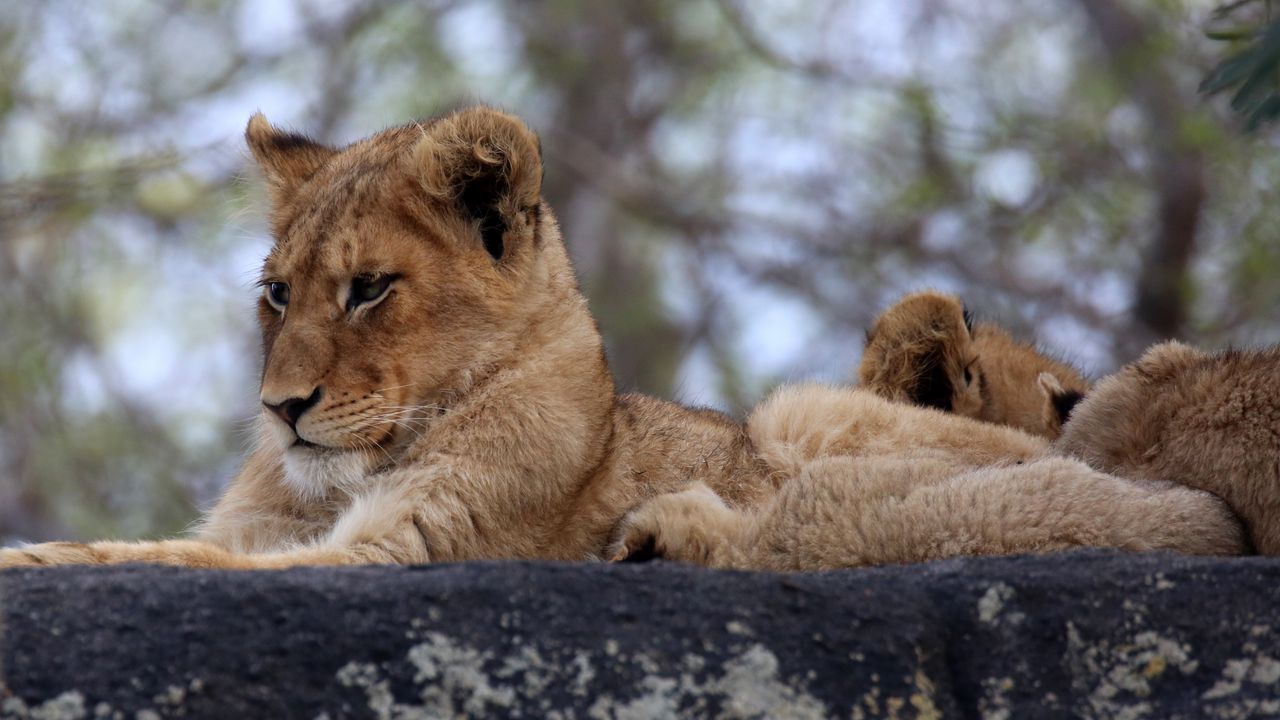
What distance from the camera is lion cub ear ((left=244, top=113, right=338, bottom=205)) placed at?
5520 mm

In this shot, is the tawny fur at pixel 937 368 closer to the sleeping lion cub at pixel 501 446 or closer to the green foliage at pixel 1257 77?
the sleeping lion cub at pixel 501 446

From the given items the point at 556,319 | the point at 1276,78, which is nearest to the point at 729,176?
the point at 556,319

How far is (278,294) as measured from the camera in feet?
16.5

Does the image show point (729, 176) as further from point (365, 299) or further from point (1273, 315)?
point (365, 299)

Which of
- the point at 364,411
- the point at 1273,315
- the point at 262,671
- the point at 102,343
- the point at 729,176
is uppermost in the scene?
the point at 729,176

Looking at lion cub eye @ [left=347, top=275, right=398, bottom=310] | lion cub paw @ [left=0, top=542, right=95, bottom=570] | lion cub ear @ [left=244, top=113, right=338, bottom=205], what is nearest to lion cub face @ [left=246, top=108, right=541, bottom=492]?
lion cub eye @ [left=347, top=275, right=398, bottom=310]

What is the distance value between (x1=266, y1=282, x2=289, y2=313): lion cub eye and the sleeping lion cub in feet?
0.04

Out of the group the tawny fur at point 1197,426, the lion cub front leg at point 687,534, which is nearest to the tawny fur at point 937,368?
the tawny fur at point 1197,426

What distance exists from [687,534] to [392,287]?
1.29m

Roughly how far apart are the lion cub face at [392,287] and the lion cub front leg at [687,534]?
88 cm

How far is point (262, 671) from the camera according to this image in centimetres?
310

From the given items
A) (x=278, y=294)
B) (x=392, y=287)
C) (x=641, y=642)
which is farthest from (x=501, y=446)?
(x=641, y=642)

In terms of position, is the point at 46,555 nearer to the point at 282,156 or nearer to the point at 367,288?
the point at 367,288

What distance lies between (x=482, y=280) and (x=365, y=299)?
0.40 m
